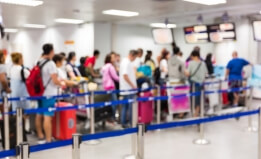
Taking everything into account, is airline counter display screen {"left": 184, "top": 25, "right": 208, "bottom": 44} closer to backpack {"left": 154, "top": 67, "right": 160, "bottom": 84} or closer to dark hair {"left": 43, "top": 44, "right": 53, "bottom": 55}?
backpack {"left": 154, "top": 67, "right": 160, "bottom": 84}

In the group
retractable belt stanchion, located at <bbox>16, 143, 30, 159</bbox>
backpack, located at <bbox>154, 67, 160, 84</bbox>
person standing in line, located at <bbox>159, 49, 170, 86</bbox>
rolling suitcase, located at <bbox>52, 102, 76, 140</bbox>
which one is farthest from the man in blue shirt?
retractable belt stanchion, located at <bbox>16, 143, 30, 159</bbox>

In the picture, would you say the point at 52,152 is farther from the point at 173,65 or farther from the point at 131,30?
the point at 131,30

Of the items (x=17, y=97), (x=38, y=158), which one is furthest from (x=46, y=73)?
(x=38, y=158)

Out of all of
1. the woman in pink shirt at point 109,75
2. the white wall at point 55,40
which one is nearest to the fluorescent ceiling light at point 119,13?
the white wall at point 55,40

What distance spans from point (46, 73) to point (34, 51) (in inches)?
416

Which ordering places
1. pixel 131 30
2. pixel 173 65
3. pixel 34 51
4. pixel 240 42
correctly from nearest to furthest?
pixel 173 65, pixel 240 42, pixel 131 30, pixel 34 51

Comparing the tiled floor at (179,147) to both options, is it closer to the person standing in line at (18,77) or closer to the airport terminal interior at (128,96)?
the airport terminal interior at (128,96)

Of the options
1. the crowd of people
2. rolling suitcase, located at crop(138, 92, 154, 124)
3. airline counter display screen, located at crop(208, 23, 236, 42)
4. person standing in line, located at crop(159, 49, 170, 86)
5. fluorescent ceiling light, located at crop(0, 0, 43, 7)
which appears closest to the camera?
the crowd of people

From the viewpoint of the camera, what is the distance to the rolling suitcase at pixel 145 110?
6.77m

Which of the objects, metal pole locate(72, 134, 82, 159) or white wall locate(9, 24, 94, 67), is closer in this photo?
metal pole locate(72, 134, 82, 159)

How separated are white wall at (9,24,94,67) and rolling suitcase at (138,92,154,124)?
213 inches

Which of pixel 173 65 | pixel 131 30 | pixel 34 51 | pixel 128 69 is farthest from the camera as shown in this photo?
pixel 34 51

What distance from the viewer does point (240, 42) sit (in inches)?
444

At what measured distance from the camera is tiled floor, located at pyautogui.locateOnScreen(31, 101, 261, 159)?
16.3ft
